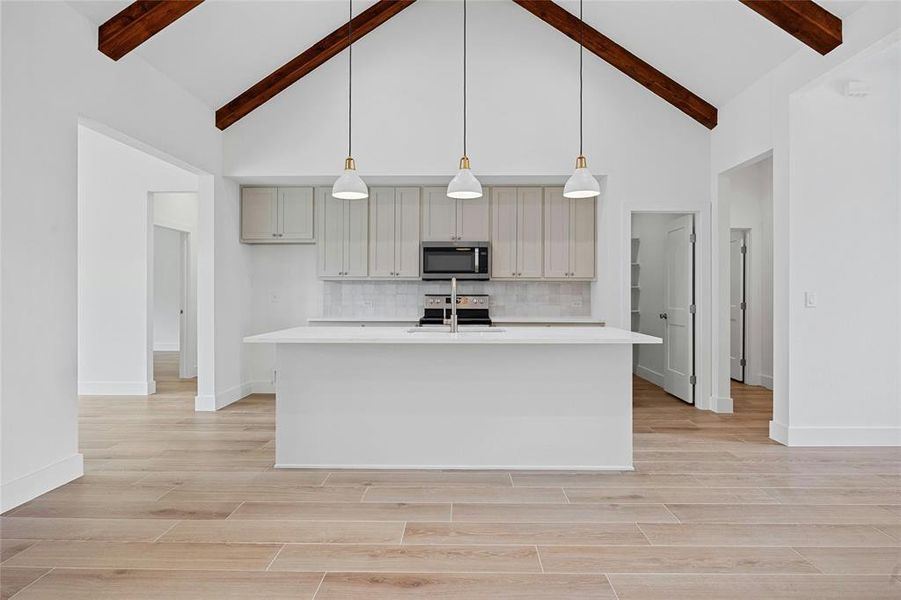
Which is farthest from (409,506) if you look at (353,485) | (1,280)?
(1,280)

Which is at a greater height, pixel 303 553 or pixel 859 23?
pixel 859 23

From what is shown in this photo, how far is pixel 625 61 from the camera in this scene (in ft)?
17.3

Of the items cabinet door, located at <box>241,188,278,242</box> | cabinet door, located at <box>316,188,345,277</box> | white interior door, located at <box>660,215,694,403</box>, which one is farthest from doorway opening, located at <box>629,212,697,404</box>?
cabinet door, located at <box>241,188,278,242</box>

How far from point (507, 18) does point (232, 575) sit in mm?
5265

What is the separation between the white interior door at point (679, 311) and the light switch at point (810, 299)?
1.52 metres

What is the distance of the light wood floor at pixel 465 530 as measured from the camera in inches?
83.4

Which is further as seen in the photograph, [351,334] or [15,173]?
[351,334]

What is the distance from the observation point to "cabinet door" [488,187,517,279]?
587 centimetres

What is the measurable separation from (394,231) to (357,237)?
1.32 ft

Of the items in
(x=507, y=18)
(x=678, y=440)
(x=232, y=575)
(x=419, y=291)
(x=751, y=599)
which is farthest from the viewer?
(x=419, y=291)

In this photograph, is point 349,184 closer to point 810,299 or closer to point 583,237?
point 583,237

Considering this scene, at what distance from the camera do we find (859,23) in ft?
11.4

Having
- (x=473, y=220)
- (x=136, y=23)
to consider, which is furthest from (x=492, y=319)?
(x=136, y=23)

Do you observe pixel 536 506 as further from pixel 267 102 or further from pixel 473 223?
pixel 267 102
